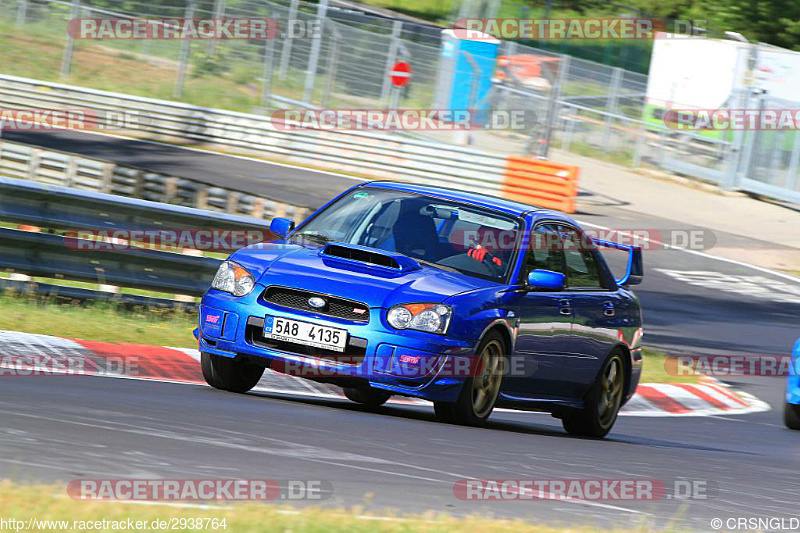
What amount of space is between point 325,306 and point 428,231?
1140 mm

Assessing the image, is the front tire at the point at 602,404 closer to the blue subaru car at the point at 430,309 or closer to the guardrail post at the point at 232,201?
the blue subaru car at the point at 430,309

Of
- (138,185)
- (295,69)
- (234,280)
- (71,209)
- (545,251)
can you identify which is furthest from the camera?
(295,69)

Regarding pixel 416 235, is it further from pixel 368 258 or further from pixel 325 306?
pixel 325 306

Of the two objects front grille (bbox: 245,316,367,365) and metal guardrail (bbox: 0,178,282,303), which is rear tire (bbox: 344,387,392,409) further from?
metal guardrail (bbox: 0,178,282,303)

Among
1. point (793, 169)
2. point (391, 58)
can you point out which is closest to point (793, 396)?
point (391, 58)

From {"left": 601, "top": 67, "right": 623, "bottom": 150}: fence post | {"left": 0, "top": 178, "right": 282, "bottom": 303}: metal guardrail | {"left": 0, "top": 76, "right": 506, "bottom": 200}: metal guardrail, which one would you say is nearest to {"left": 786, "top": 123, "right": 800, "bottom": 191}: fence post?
{"left": 601, "top": 67, "right": 623, "bottom": 150}: fence post

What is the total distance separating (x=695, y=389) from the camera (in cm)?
1438

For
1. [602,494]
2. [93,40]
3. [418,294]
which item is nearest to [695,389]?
[418,294]

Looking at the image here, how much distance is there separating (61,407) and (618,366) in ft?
15.9

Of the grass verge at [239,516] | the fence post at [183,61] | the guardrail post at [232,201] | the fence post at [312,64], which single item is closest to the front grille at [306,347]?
the grass verge at [239,516]

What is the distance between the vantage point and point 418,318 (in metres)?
8.02

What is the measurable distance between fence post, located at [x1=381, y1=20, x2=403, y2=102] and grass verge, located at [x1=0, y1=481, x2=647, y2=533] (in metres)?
25.6

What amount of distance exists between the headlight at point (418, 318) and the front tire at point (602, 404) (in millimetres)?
2194

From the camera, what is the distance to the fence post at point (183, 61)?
30.6 m
